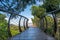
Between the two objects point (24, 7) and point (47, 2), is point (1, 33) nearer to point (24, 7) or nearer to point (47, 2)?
point (24, 7)

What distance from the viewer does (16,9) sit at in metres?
19.1

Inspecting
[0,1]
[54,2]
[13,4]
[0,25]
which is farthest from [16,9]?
[0,25]

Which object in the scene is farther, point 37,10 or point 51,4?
point 37,10

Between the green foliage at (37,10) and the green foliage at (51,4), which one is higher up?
the green foliage at (51,4)

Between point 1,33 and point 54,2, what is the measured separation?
14960 mm

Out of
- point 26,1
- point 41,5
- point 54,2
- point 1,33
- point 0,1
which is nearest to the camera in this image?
point 1,33

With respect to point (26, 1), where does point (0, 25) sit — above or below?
below

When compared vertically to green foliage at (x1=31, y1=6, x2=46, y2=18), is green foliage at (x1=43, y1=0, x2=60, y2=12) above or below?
above

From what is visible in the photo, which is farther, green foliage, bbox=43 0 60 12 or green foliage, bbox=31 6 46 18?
green foliage, bbox=31 6 46 18

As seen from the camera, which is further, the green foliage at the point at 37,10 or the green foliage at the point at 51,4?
the green foliage at the point at 37,10

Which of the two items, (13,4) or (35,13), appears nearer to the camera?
(13,4)

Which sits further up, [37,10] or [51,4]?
[51,4]

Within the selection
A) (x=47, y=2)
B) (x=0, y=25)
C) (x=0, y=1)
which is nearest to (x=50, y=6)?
(x=47, y=2)

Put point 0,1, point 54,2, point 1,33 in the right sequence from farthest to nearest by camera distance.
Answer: point 54,2 → point 0,1 → point 1,33
